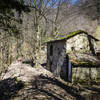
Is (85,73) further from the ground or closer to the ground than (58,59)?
closer to the ground

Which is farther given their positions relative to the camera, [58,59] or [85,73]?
[58,59]

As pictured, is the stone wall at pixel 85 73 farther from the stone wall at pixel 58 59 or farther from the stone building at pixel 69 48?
the stone wall at pixel 58 59

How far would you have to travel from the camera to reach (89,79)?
9.88 m

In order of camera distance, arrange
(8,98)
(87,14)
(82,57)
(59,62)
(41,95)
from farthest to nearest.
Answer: (87,14)
(59,62)
(82,57)
(41,95)
(8,98)

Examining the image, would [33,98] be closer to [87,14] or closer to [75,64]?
[75,64]

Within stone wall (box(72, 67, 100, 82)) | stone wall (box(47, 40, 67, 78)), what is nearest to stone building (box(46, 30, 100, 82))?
stone wall (box(47, 40, 67, 78))

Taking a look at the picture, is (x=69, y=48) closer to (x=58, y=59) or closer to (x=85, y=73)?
(x=58, y=59)

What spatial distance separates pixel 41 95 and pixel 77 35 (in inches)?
334

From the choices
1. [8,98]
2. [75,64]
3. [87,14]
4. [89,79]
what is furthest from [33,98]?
[87,14]

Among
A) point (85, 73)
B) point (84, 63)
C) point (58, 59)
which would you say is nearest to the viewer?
point (84, 63)

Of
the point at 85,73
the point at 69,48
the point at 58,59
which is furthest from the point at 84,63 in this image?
the point at 58,59

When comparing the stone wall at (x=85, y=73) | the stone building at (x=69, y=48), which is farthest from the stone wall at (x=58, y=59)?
the stone wall at (x=85, y=73)

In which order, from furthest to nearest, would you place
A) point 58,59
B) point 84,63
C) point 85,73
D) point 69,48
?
point 58,59 → point 69,48 → point 85,73 → point 84,63

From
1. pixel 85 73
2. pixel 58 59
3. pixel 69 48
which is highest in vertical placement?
pixel 69 48
